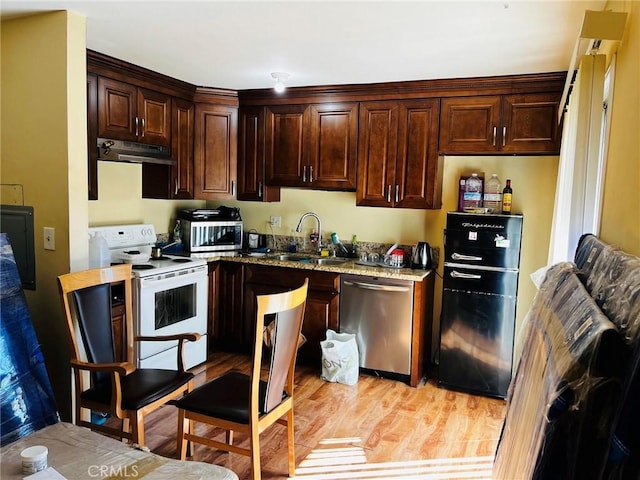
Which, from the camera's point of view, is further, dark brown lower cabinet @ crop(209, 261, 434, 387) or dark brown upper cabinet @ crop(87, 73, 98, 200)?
dark brown lower cabinet @ crop(209, 261, 434, 387)

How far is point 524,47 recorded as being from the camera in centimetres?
280

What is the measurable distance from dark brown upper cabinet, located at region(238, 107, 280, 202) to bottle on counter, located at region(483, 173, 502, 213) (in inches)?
73.7

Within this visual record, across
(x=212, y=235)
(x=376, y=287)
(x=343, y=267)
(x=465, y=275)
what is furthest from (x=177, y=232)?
(x=465, y=275)

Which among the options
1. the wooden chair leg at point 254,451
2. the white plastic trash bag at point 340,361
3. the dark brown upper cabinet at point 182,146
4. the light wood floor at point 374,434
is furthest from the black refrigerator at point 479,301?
the dark brown upper cabinet at point 182,146

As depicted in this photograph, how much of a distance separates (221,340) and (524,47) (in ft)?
11.2

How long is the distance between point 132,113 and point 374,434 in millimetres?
2832

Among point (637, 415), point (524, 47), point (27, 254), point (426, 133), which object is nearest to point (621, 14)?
point (524, 47)

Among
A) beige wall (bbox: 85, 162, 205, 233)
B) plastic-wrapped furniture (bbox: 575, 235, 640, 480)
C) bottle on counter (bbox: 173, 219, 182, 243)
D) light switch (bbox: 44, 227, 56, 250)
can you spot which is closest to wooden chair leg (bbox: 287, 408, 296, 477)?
light switch (bbox: 44, 227, 56, 250)

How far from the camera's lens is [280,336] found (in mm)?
2316

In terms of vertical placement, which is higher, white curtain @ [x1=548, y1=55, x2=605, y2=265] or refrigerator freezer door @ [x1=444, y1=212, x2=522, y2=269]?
white curtain @ [x1=548, y1=55, x2=605, y2=265]

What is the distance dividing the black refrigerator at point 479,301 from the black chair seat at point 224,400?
1.70 m

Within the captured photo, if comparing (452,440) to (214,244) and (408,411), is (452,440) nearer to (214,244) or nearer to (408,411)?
(408,411)

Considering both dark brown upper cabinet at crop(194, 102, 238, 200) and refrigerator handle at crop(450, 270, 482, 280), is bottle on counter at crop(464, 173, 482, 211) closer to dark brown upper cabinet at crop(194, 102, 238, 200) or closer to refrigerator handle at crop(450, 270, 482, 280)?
refrigerator handle at crop(450, 270, 482, 280)

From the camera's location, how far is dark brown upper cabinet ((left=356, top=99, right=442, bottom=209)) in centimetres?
380
